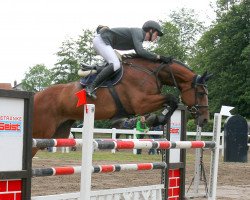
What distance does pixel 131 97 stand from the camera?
7.80 meters

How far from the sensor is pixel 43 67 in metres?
102

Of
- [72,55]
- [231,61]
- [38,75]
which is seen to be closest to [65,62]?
→ [72,55]

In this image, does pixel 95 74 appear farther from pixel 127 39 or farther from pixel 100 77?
pixel 127 39

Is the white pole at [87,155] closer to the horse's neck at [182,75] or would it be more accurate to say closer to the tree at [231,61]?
the horse's neck at [182,75]

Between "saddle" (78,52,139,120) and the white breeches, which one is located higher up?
the white breeches

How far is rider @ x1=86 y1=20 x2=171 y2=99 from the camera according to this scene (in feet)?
25.3

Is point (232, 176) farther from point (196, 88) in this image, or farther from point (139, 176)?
point (196, 88)

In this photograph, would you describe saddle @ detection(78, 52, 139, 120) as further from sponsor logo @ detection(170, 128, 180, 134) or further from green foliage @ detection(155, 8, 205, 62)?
green foliage @ detection(155, 8, 205, 62)

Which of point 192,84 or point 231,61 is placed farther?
point 231,61

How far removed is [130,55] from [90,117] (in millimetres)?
3475

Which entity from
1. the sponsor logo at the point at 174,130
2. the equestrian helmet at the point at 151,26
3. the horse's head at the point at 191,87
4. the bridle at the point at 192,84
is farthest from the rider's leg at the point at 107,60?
the sponsor logo at the point at 174,130

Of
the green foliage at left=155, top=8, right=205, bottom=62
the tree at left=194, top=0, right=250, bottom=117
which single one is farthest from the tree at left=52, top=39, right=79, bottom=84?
the tree at left=194, top=0, right=250, bottom=117

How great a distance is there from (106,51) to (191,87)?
1209 millimetres

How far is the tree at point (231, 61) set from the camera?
1564 inches
